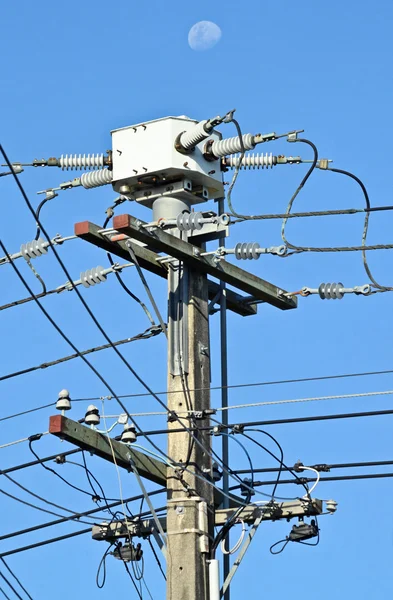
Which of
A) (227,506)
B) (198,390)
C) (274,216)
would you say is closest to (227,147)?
(274,216)

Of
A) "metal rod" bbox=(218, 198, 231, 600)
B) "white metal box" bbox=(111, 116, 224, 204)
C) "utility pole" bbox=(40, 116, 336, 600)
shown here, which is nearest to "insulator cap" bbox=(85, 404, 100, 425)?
"utility pole" bbox=(40, 116, 336, 600)

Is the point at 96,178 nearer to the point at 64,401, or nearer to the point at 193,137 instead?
the point at 193,137

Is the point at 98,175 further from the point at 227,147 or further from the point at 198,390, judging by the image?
the point at 198,390

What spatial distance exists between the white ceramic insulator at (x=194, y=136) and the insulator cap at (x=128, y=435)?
9.48ft

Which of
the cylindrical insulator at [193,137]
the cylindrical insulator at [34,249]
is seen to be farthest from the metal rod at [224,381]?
the cylindrical insulator at [34,249]

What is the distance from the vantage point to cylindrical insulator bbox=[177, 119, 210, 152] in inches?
610

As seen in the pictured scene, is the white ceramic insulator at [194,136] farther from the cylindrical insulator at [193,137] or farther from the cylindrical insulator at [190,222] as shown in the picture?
the cylindrical insulator at [190,222]

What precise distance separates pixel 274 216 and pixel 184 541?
126 inches

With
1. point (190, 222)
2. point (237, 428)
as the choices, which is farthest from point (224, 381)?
point (190, 222)

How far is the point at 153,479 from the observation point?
14.9 metres

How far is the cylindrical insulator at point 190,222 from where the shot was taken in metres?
15.1

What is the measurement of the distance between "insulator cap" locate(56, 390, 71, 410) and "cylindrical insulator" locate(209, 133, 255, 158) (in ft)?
9.78

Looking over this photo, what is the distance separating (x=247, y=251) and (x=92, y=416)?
87.1 inches

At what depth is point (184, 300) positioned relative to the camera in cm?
1531
